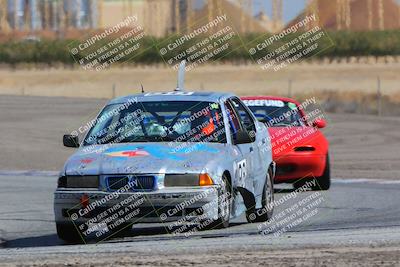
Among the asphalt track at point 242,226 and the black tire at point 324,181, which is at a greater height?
the asphalt track at point 242,226

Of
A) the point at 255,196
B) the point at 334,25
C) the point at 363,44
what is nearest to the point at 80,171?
the point at 255,196

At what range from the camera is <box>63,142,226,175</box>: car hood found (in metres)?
11.1

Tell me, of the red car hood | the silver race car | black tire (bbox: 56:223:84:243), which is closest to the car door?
the silver race car

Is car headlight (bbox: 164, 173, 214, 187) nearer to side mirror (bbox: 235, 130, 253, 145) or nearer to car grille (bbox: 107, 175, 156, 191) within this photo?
car grille (bbox: 107, 175, 156, 191)

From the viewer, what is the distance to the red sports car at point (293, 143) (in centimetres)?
1748

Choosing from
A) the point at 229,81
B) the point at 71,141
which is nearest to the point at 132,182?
the point at 71,141

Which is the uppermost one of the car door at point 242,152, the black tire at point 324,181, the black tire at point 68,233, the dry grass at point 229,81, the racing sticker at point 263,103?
the car door at point 242,152

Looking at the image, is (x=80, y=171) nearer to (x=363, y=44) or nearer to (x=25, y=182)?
(x=25, y=182)

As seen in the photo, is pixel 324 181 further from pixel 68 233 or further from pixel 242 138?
pixel 68 233

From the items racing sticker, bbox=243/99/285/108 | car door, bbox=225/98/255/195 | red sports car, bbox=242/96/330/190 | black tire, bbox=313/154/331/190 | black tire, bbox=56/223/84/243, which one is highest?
car door, bbox=225/98/255/195

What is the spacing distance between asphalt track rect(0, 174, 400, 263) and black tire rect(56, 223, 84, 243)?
5.6 inches

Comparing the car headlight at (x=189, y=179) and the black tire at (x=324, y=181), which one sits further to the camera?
the black tire at (x=324, y=181)

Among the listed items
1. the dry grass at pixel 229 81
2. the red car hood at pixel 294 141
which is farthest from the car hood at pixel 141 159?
the dry grass at pixel 229 81

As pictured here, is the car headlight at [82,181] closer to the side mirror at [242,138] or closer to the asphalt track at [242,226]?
the asphalt track at [242,226]
